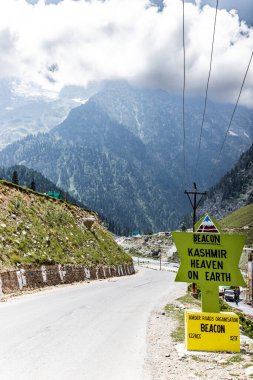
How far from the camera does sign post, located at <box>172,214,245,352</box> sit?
10875mm

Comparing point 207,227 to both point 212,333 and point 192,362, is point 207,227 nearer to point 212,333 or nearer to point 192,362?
point 212,333

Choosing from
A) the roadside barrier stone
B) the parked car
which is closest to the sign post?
the roadside barrier stone

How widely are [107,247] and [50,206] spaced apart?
1493 cm

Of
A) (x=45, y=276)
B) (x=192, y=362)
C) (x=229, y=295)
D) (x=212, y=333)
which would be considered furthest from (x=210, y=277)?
(x=229, y=295)

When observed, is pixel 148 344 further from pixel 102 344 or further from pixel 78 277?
pixel 78 277

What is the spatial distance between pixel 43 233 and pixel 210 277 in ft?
91.5

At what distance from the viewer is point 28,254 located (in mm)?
30875

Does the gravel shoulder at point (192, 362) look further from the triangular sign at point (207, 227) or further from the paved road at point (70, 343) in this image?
the triangular sign at point (207, 227)

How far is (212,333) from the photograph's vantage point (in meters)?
10.9

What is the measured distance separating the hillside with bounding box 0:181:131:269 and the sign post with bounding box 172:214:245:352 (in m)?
17.6

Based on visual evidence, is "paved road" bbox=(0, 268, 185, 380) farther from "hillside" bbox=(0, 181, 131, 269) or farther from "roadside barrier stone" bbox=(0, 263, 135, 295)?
"hillside" bbox=(0, 181, 131, 269)

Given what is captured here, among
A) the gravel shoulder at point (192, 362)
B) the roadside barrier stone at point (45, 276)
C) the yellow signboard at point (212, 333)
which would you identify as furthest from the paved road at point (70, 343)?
the roadside barrier stone at point (45, 276)

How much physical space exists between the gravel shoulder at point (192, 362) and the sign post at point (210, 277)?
392 millimetres

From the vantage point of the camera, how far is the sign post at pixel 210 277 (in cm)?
1088
